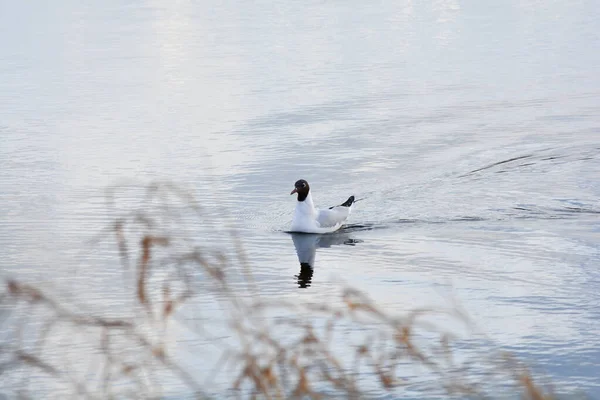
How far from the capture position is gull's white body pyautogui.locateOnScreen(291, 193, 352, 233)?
13.0 m

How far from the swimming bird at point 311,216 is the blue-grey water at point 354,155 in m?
0.31

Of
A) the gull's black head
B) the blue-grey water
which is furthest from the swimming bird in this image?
the blue-grey water

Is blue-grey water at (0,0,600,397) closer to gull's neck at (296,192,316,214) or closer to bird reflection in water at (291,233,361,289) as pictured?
bird reflection in water at (291,233,361,289)

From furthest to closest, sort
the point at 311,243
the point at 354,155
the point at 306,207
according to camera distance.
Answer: the point at 354,155 → the point at 306,207 → the point at 311,243

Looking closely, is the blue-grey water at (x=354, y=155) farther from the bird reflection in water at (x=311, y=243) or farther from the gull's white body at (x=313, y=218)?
the gull's white body at (x=313, y=218)

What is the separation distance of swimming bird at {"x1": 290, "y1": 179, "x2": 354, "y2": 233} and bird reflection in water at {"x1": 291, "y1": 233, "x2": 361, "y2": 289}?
8 cm

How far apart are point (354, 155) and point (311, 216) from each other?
3453 mm

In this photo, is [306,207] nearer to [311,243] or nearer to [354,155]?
[311,243]

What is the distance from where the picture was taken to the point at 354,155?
16.3 m

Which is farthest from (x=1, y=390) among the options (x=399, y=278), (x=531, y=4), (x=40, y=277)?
(x=531, y=4)

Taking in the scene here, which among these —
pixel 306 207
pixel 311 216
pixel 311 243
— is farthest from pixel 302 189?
pixel 311 243

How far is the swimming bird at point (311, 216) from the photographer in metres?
13.0

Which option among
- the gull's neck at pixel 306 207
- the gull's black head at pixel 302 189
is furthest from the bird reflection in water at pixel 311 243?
the gull's black head at pixel 302 189

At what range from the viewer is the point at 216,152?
55.3ft
